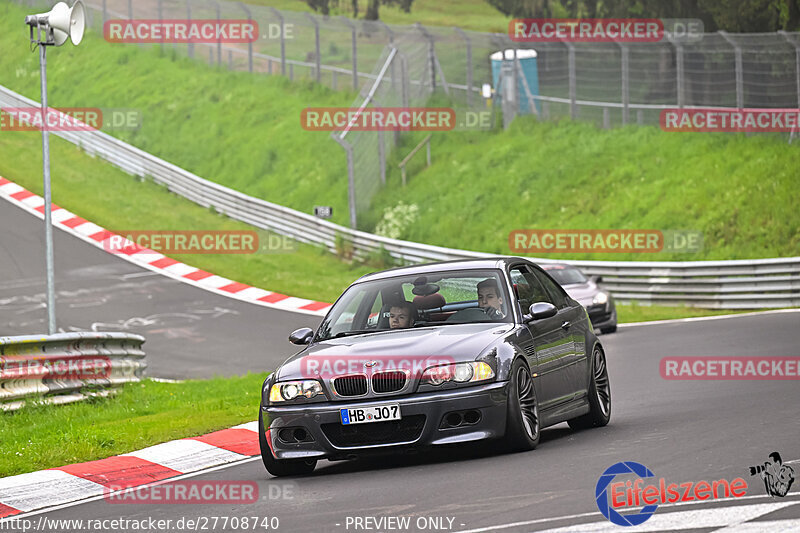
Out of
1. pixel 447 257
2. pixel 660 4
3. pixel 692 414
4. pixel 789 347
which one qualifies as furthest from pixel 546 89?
pixel 692 414

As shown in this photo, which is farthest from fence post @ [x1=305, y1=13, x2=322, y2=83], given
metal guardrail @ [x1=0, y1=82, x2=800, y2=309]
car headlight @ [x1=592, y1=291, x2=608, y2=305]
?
car headlight @ [x1=592, y1=291, x2=608, y2=305]

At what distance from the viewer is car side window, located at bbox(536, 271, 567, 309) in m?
11.0

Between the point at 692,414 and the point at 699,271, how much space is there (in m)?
17.2

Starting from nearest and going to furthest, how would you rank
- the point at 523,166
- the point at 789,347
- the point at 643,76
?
the point at 789,347, the point at 643,76, the point at 523,166

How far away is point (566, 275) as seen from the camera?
2458cm

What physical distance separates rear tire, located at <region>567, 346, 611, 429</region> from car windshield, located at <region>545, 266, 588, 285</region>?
13204mm

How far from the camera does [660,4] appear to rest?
41.7 metres

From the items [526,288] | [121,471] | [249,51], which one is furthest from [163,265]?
[526,288]

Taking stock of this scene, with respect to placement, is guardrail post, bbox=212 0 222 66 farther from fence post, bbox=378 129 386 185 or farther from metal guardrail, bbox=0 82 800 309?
fence post, bbox=378 129 386 185

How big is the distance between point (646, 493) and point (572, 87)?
30.3 meters

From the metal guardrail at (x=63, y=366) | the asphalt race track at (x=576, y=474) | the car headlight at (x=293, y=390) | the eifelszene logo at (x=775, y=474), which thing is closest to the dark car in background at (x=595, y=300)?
the asphalt race track at (x=576, y=474)

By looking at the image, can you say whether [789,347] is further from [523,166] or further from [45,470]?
[523,166]

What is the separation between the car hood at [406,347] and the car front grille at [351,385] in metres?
0.09

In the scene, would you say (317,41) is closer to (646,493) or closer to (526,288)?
(526,288)
